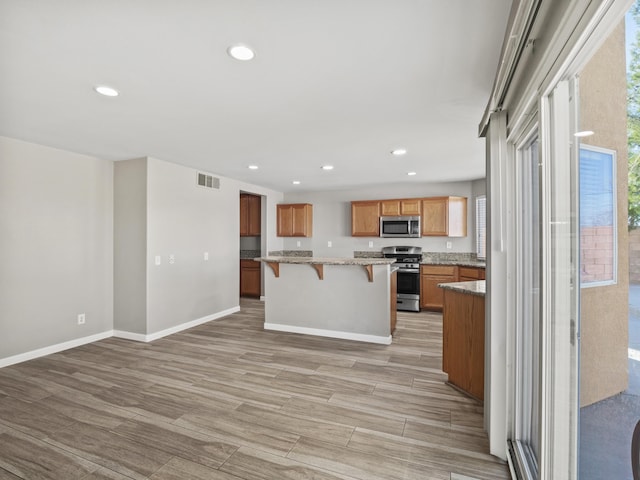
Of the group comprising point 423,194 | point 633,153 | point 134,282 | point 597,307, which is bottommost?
point 134,282

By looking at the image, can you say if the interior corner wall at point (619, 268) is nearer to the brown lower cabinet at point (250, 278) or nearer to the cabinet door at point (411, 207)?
the cabinet door at point (411, 207)

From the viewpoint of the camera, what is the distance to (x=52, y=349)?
3.67m

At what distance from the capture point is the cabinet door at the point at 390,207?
6156 millimetres

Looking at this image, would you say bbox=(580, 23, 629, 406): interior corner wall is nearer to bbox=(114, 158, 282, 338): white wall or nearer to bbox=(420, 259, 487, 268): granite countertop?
bbox=(420, 259, 487, 268): granite countertop

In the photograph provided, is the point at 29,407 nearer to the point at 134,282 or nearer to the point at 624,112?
the point at 134,282

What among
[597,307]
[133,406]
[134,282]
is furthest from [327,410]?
[134,282]

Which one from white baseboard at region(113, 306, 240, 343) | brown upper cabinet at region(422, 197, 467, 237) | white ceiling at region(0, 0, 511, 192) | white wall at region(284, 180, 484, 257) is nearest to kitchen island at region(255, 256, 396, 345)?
white baseboard at region(113, 306, 240, 343)

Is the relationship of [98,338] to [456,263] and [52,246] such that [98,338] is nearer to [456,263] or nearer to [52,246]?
[52,246]

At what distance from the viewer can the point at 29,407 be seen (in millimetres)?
2480

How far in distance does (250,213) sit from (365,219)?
2.67 m

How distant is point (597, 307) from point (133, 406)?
3032 millimetres

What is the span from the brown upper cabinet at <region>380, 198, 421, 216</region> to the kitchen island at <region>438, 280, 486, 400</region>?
3.31 m

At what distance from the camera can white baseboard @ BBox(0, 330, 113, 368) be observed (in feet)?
10.9

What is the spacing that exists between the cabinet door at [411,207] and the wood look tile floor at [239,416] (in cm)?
299
